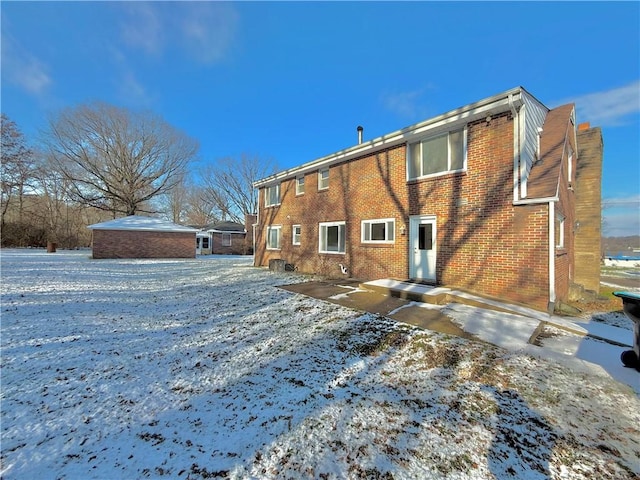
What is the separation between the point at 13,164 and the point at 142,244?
62.1 feet

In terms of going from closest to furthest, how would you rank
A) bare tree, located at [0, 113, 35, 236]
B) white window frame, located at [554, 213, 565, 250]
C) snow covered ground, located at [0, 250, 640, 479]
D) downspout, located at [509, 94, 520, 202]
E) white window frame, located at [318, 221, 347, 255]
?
snow covered ground, located at [0, 250, 640, 479], downspout, located at [509, 94, 520, 202], white window frame, located at [554, 213, 565, 250], white window frame, located at [318, 221, 347, 255], bare tree, located at [0, 113, 35, 236]

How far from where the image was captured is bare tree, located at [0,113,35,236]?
1017 inches

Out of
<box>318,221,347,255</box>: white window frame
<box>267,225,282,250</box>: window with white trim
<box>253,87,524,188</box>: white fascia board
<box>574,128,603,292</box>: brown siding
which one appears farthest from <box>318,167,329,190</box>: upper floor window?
<box>574,128,603,292</box>: brown siding

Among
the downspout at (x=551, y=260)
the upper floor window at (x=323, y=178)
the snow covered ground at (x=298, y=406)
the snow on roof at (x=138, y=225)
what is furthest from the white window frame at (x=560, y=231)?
the snow on roof at (x=138, y=225)

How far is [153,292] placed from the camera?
27.5 ft

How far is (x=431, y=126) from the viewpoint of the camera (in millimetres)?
7734

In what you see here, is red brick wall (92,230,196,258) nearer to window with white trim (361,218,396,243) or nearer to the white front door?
window with white trim (361,218,396,243)

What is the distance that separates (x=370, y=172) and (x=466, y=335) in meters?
6.86

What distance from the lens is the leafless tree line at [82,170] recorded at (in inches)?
1064

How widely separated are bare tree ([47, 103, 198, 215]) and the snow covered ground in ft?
101

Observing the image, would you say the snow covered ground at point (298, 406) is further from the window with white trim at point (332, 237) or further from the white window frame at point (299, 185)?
the white window frame at point (299, 185)

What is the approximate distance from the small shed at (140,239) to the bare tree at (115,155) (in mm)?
9595

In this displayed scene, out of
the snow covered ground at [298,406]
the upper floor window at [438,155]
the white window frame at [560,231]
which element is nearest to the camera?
the snow covered ground at [298,406]

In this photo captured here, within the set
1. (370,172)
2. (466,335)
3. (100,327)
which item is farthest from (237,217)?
(466,335)
